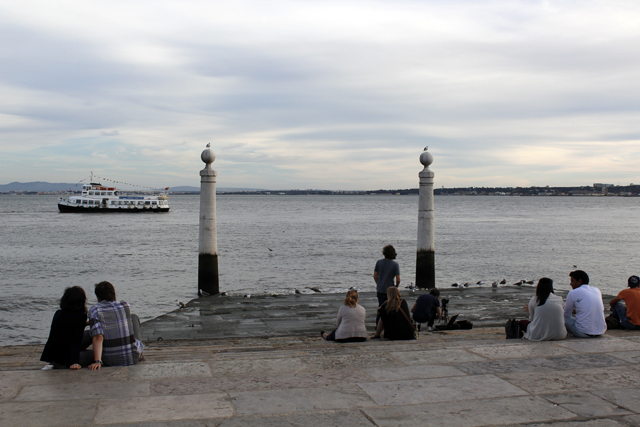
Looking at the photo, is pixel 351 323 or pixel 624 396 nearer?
pixel 624 396

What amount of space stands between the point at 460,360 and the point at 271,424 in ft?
10.2

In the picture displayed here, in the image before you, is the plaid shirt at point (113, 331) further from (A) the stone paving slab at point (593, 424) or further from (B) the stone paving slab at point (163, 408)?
(A) the stone paving slab at point (593, 424)

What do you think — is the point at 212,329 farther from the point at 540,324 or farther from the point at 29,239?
the point at 29,239

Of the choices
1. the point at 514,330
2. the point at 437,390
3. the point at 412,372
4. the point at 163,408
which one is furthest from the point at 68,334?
the point at 514,330

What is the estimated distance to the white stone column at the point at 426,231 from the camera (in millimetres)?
18125

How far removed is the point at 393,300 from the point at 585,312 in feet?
9.73

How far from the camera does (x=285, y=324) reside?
12820mm

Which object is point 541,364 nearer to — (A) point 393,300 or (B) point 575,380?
(B) point 575,380

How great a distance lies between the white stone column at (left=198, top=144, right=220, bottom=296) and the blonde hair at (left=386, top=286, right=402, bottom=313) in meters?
9.22

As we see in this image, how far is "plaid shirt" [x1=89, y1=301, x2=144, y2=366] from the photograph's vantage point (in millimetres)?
6875

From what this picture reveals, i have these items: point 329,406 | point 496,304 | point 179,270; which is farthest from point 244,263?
point 329,406

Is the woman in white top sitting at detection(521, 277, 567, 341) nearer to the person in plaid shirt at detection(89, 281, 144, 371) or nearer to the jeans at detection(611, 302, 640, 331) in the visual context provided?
the jeans at detection(611, 302, 640, 331)

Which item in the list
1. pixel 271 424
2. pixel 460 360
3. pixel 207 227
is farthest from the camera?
pixel 207 227

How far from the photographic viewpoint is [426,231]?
18172 millimetres
